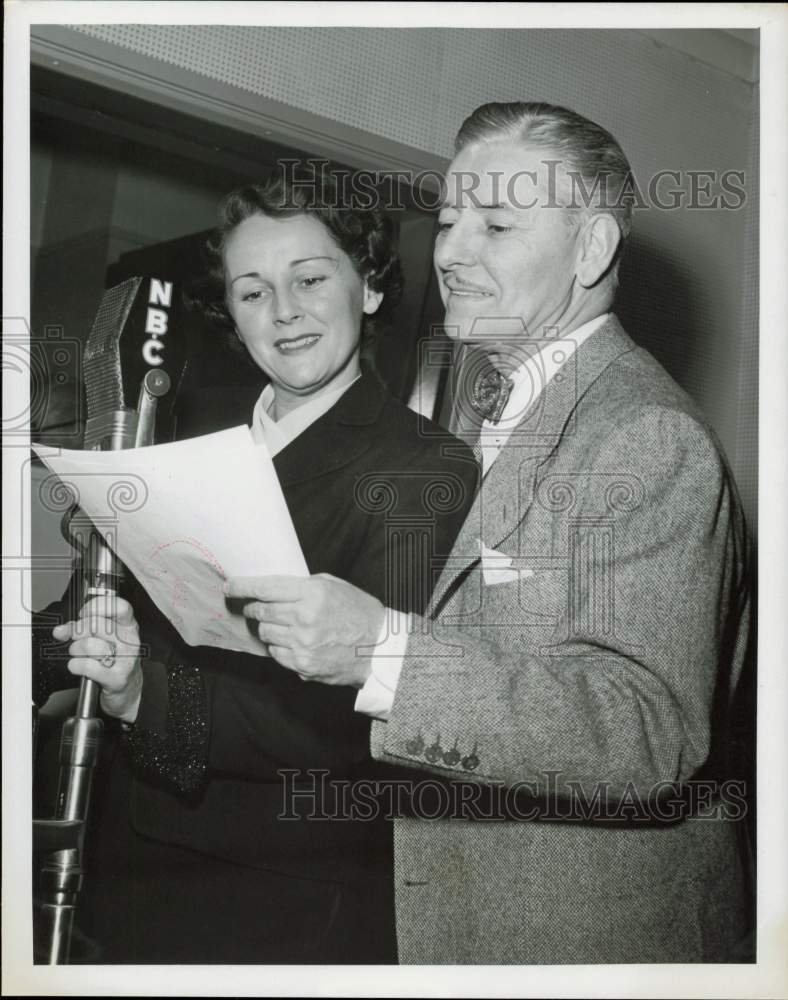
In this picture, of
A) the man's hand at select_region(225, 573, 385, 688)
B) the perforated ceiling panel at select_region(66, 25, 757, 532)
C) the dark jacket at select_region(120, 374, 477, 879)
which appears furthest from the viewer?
the perforated ceiling panel at select_region(66, 25, 757, 532)

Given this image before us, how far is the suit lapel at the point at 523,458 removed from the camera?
4.48ft

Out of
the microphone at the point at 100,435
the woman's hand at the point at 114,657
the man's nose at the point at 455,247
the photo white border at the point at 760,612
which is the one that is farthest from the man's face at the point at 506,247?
the woman's hand at the point at 114,657

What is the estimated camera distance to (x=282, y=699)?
4.42 feet

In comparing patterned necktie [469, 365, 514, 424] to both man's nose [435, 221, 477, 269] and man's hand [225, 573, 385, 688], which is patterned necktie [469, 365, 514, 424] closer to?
man's nose [435, 221, 477, 269]

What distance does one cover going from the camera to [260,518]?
1.27 m

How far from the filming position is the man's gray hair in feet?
4.77

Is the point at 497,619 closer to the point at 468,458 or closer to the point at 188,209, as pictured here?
the point at 468,458

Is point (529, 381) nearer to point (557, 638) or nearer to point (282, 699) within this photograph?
point (557, 638)

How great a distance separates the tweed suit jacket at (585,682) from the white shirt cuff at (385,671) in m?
0.02

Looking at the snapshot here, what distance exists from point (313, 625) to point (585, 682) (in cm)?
33

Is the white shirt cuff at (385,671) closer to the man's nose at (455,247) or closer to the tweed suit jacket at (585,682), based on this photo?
the tweed suit jacket at (585,682)

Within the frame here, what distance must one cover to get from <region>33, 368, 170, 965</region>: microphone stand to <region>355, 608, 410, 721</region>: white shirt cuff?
35cm

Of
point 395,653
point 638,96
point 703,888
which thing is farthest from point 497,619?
point 638,96

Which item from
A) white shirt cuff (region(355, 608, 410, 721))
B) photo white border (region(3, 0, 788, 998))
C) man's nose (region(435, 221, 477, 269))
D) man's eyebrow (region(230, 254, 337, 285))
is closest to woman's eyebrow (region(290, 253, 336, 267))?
man's eyebrow (region(230, 254, 337, 285))
